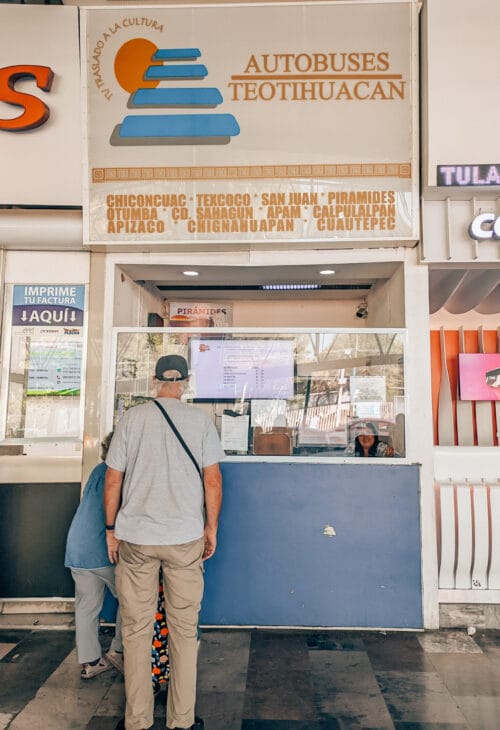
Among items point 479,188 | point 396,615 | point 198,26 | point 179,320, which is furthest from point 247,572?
point 198,26

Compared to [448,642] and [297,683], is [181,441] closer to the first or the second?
[297,683]

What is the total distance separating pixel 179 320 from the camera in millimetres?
6336

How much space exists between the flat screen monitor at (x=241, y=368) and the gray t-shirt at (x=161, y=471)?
1.43 metres

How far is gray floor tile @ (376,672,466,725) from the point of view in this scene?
3113 millimetres

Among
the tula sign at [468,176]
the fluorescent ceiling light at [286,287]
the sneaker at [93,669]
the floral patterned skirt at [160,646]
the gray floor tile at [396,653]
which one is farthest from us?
the fluorescent ceiling light at [286,287]

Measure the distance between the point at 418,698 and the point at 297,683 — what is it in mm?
794

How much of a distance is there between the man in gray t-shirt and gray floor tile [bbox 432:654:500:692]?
182cm

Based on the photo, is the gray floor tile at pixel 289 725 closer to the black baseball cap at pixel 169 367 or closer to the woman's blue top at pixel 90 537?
the woman's blue top at pixel 90 537

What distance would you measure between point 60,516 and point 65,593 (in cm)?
68

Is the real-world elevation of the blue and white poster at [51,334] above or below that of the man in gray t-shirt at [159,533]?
above

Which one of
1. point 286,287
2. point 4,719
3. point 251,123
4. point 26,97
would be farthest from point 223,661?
point 26,97

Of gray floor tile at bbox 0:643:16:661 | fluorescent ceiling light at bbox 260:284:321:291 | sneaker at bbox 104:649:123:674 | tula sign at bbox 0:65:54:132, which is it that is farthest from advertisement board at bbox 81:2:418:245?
gray floor tile at bbox 0:643:16:661

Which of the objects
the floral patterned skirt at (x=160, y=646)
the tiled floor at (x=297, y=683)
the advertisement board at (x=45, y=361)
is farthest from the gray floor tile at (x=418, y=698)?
the advertisement board at (x=45, y=361)

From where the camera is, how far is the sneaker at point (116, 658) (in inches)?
143
